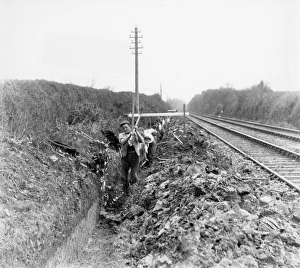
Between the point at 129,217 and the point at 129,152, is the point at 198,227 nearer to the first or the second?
the point at 129,217

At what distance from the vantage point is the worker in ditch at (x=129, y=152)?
23.4 feet

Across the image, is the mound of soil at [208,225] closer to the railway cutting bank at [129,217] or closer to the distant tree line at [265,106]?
the railway cutting bank at [129,217]

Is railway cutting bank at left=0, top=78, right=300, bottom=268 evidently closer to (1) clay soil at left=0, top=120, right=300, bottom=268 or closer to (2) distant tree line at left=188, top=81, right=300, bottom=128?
(1) clay soil at left=0, top=120, right=300, bottom=268

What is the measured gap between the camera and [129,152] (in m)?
7.25

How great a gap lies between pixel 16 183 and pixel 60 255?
1.23m

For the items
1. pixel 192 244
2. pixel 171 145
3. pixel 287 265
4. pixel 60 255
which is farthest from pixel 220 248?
pixel 171 145

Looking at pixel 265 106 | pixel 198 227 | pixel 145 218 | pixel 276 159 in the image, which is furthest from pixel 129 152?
pixel 265 106

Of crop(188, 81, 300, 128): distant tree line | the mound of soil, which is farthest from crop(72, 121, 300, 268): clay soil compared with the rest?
crop(188, 81, 300, 128): distant tree line

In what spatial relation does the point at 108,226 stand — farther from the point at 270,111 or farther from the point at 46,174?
the point at 270,111

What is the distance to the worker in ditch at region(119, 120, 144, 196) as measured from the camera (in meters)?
7.14

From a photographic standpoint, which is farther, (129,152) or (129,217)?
(129,152)

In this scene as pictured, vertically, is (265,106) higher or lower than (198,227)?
higher

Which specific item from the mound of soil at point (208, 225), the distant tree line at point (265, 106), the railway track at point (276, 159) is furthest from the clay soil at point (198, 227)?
the distant tree line at point (265, 106)

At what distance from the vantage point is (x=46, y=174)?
5.41 m
